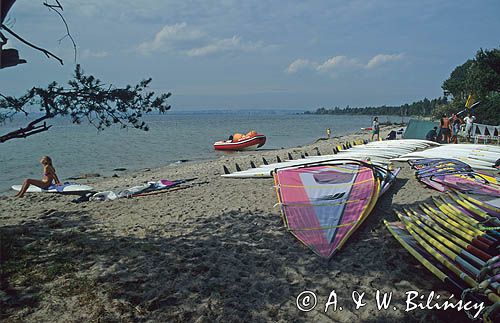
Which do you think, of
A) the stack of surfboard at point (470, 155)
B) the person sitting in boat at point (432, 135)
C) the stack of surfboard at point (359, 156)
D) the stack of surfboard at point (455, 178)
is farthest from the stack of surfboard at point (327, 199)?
Result: the person sitting in boat at point (432, 135)

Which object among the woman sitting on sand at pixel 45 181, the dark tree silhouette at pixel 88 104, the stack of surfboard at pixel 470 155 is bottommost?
the woman sitting on sand at pixel 45 181

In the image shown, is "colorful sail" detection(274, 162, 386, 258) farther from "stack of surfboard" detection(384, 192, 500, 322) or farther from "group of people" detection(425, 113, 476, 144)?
"group of people" detection(425, 113, 476, 144)

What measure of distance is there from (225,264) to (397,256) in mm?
1985

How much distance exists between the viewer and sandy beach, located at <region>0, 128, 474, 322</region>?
2.86 m

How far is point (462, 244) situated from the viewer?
11.4 feet

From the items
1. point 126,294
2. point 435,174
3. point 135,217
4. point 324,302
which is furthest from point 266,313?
point 435,174

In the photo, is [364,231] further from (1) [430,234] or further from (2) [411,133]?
(2) [411,133]

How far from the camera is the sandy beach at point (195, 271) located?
286 centimetres

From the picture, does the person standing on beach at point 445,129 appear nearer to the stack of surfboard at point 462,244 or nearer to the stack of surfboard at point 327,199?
the stack of surfboard at point 327,199

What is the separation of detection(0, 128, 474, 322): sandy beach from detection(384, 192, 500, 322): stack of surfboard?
0.53ft

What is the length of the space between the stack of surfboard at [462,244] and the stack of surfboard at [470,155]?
4.51 m

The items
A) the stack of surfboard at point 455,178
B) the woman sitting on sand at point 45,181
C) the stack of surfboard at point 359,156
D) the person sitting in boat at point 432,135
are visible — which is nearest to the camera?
the stack of surfboard at point 455,178

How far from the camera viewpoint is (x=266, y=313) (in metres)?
2.91

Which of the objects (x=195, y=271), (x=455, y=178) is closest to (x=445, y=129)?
(x=455, y=178)
